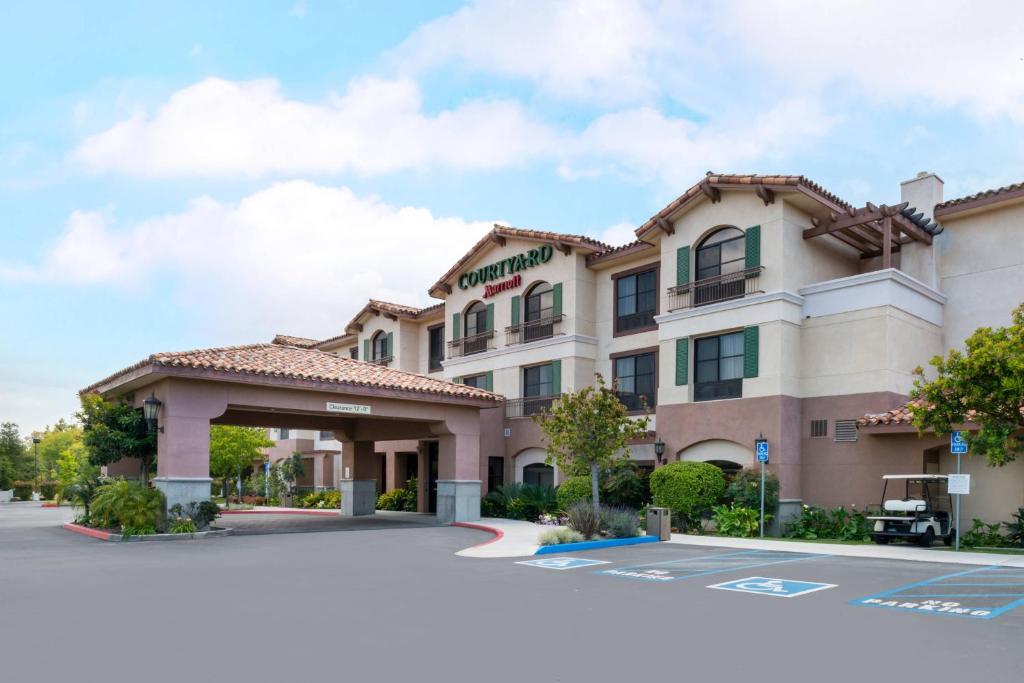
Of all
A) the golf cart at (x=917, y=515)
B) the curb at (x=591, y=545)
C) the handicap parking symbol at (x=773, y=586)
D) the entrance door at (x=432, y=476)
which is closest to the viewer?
the handicap parking symbol at (x=773, y=586)

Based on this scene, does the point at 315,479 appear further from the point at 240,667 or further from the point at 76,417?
the point at 240,667

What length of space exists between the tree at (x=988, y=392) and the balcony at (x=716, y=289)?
23.1ft

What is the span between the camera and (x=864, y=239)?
25.9 meters

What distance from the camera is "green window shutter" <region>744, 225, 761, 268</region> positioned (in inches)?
972

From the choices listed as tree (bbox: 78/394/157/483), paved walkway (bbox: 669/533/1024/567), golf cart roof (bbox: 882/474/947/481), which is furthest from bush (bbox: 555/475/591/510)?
tree (bbox: 78/394/157/483)

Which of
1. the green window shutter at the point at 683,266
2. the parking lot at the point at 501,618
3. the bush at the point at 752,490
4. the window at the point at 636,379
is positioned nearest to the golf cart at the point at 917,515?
the bush at the point at 752,490

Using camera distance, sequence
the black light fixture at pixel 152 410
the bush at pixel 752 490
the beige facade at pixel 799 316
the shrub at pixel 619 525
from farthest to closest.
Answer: the bush at pixel 752 490 < the beige facade at pixel 799 316 < the black light fixture at pixel 152 410 < the shrub at pixel 619 525

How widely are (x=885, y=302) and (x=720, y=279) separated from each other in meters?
4.84

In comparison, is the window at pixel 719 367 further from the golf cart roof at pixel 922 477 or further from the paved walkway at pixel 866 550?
the golf cart roof at pixel 922 477

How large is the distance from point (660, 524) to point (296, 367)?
1127 centimetres

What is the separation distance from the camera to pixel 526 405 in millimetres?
32219

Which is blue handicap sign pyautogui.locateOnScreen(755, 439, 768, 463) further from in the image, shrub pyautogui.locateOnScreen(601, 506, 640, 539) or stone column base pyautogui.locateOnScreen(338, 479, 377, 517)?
stone column base pyautogui.locateOnScreen(338, 479, 377, 517)

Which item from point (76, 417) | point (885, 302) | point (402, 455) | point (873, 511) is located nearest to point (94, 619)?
point (76, 417)

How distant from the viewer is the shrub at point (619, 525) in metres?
20.7
